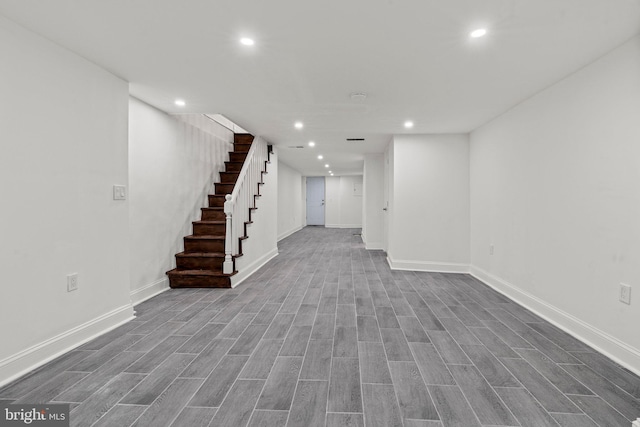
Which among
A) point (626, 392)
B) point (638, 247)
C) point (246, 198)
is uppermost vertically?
point (246, 198)

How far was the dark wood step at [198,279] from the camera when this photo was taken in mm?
3611

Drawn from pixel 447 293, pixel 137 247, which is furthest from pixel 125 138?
pixel 447 293

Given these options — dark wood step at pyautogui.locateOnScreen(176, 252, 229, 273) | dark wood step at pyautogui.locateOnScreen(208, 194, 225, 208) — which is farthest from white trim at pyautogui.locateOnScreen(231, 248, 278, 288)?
dark wood step at pyautogui.locateOnScreen(208, 194, 225, 208)

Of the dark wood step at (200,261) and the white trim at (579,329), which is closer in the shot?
the white trim at (579,329)

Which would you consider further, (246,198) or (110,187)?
(246,198)

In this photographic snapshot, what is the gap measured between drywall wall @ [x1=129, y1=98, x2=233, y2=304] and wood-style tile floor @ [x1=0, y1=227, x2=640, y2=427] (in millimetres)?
557

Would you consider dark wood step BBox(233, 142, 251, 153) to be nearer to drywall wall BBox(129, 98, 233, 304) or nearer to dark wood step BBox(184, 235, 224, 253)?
drywall wall BBox(129, 98, 233, 304)

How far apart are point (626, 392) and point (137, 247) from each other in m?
4.13

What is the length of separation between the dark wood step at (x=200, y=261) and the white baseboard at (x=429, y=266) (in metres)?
2.73

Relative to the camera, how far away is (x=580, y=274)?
2.39m

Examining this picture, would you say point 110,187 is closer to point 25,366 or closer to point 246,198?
point 25,366

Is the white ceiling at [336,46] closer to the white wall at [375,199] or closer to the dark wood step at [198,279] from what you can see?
the dark wood step at [198,279]

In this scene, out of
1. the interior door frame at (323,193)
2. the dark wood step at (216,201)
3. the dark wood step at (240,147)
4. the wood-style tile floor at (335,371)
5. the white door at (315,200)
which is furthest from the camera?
the white door at (315,200)

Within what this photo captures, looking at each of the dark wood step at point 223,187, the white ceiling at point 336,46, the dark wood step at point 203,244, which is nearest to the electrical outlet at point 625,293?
the white ceiling at point 336,46
